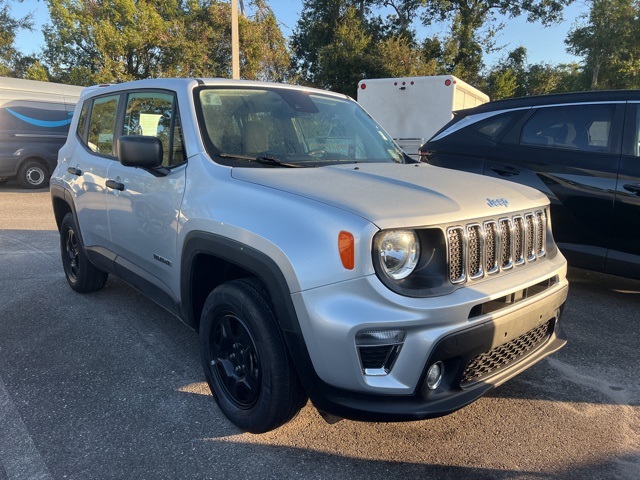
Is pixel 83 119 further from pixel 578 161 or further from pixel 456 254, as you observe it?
pixel 578 161

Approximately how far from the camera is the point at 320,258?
6.96 feet

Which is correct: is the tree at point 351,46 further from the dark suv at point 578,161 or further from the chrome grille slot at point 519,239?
the chrome grille slot at point 519,239

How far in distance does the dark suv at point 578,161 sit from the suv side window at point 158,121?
3.18 meters

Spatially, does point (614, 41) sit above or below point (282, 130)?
above

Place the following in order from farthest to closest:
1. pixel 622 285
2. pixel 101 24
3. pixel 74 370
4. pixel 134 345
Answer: pixel 101 24 < pixel 622 285 < pixel 134 345 < pixel 74 370

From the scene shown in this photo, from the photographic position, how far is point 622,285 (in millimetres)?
5312

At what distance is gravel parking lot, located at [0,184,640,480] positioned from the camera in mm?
2449

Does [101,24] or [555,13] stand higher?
[555,13]

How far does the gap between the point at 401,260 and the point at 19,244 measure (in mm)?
6622

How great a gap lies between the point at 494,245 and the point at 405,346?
0.77 metres

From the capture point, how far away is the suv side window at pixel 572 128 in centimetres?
463

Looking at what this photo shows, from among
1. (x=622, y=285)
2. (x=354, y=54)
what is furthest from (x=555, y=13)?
(x=622, y=285)

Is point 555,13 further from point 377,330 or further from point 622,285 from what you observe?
point 377,330

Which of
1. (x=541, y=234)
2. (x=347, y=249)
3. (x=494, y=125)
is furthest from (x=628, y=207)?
(x=347, y=249)
